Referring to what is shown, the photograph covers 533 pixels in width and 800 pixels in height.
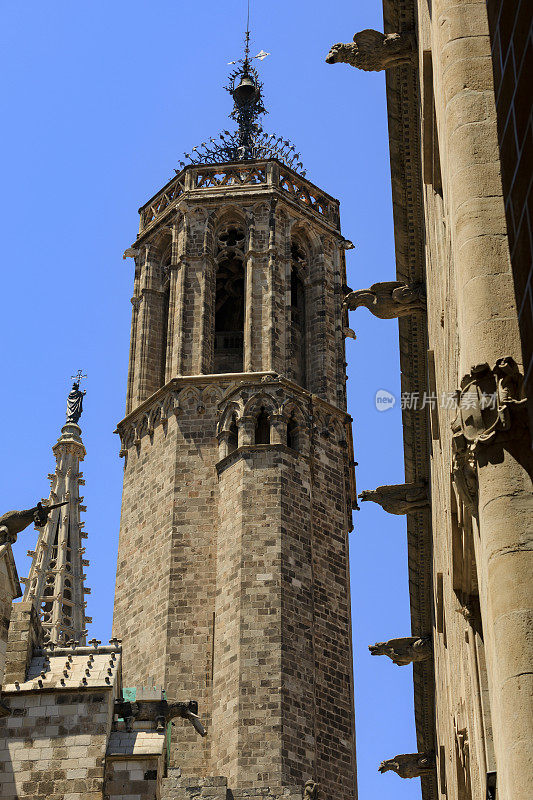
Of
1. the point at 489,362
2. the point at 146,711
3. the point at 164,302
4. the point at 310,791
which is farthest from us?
the point at 164,302

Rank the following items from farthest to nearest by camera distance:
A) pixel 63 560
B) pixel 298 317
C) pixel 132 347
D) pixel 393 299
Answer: pixel 63 560 < pixel 298 317 < pixel 132 347 < pixel 393 299

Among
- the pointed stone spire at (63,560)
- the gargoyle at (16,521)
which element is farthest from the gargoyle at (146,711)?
the pointed stone spire at (63,560)

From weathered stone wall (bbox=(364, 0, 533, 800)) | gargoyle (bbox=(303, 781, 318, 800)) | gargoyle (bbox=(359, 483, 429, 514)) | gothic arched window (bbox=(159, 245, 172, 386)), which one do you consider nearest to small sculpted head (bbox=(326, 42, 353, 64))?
weathered stone wall (bbox=(364, 0, 533, 800))

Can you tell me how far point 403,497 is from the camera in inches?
812

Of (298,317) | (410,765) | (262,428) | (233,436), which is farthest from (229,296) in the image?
(410,765)

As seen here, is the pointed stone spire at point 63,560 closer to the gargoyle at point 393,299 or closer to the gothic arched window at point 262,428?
the gothic arched window at point 262,428

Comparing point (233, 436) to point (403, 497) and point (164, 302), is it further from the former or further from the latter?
point (403, 497)

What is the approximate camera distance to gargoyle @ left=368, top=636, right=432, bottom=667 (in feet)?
76.0

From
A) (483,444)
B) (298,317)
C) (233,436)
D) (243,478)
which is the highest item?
(298,317)

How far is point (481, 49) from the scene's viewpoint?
7770mm

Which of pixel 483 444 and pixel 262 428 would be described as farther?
pixel 262 428

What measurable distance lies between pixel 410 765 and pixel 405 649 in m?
3.78

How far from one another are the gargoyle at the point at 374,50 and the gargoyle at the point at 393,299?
334 cm

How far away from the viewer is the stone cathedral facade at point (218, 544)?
72.1 feet
